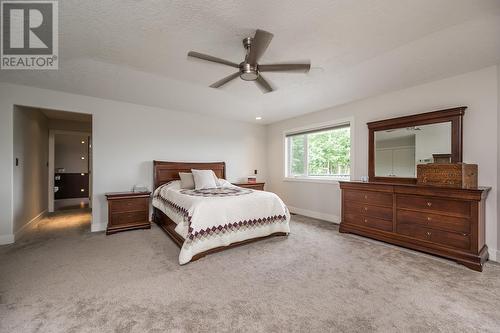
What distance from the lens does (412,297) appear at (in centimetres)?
189

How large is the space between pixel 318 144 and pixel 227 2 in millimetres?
3899

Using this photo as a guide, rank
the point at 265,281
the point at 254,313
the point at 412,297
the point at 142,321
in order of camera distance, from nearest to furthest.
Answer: the point at 142,321, the point at 254,313, the point at 412,297, the point at 265,281

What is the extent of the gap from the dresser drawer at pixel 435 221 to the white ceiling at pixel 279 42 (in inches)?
73.9

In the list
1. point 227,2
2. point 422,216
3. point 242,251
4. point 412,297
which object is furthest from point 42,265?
point 422,216

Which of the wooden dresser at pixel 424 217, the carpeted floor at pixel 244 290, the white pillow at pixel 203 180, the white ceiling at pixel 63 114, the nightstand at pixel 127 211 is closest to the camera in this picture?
the carpeted floor at pixel 244 290

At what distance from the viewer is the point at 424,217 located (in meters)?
2.81

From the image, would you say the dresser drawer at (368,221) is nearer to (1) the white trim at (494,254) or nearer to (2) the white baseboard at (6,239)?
(1) the white trim at (494,254)

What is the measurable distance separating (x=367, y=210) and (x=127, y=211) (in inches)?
161

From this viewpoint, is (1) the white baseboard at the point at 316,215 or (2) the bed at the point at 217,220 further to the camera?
(1) the white baseboard at the point at 316,215

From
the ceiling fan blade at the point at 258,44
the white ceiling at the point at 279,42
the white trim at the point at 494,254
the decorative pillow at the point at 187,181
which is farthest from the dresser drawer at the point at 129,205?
the white trim at the point at 494,254

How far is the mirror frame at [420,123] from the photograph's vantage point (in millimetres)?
2883

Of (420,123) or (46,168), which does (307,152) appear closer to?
(420,123)

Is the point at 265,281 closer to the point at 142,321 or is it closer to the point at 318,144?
the point at 142,321

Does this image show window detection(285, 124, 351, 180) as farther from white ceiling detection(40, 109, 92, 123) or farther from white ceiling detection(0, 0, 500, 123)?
white ceiling detection(40, 109, 92, 123)
